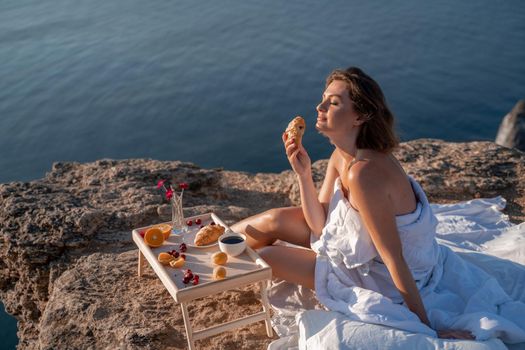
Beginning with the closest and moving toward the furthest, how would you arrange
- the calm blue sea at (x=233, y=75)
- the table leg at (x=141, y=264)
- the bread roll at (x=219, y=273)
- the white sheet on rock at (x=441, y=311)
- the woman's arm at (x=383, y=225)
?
the white sheet on rock at (x=441, y=311) < the woman's arm at (x=383, y=225) < the bread roll at (x=219, y=273) < the table leg at (x=141, y=264) < the calm blue sea at (x=233, y=75)

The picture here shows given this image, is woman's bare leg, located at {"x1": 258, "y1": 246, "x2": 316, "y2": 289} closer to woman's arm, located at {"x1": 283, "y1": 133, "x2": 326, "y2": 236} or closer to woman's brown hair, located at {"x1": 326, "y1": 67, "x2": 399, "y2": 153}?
woman's arm, located at {"x1": 283, "y1": 133, "x2": 326, "y2": 236}

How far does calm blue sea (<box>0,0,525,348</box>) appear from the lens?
10938 millimetres

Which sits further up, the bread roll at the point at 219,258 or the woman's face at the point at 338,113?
the woman's face at the point at 338,113

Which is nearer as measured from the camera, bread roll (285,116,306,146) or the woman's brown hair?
the woman's brown hair

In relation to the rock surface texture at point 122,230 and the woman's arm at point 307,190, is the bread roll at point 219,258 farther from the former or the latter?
the woman's arm at point 307,190

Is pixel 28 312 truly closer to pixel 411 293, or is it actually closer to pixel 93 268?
pixel 93 268

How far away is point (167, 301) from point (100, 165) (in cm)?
243

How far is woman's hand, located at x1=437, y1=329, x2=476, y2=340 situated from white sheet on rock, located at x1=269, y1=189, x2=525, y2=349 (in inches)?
1.5

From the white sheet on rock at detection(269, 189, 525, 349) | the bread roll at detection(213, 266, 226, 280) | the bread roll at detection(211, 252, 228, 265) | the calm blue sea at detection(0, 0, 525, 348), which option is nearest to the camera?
the white sheet on rock at detection(269, 189, 525, 349)

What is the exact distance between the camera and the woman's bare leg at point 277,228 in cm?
367

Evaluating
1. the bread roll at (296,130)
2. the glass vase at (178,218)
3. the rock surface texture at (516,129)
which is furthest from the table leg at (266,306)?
the rock surface texture at (516,129)

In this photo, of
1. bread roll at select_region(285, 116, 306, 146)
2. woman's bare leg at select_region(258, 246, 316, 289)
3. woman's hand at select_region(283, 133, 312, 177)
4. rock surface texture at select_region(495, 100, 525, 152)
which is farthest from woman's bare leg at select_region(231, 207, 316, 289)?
rock surface texture at select_region(495, 100, 525, 152)

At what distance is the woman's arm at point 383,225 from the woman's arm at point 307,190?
2.12 ft

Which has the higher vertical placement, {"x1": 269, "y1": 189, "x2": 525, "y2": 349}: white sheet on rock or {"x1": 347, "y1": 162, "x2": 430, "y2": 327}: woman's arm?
{"x1": 347, "y1": 162, "x2": 430, "y2": 327}: woman's arm
